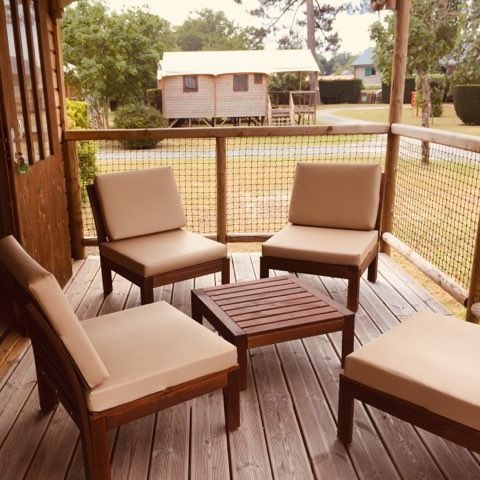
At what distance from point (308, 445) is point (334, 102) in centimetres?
2734

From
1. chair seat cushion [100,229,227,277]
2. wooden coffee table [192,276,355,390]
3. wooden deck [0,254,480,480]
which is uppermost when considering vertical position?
chair seat cushion [100,229,227,277]

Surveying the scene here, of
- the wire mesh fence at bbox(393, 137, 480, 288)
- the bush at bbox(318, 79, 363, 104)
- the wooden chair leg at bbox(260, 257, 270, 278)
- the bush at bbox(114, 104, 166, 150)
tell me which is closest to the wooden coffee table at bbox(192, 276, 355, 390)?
the wooden chair leg at bbox(260, 257, 270, 278)

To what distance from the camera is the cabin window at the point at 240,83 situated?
60.3 feet

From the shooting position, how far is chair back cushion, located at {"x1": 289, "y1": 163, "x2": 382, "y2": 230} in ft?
12.8

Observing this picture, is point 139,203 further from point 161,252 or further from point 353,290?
point 353,290

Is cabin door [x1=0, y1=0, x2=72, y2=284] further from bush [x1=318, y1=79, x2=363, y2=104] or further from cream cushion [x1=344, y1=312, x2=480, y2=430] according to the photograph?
bush [x1=318, y1=79, x2=363, y2=104]

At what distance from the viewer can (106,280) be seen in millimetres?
3807

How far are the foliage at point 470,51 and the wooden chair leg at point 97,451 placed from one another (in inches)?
703

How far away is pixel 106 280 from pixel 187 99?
15.6 meters

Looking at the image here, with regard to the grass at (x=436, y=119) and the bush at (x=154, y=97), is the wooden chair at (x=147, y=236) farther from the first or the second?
the bush at (x=154, y=97)

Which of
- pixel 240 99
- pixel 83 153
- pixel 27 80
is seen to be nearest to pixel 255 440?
pixel 27 80

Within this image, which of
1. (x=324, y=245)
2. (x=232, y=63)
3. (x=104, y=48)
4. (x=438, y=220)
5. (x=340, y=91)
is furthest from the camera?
(x=340, y=91)

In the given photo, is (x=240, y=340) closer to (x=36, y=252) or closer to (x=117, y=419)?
(x=117, y=419)

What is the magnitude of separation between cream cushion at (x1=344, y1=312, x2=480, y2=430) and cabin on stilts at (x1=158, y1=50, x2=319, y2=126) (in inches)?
617
